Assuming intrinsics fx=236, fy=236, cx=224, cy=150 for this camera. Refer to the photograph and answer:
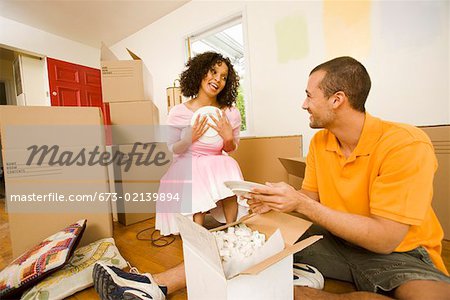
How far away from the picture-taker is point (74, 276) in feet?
3.17

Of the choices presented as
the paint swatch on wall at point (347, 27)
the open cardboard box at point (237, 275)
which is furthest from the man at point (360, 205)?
the paint swatch on wall at point (347, 27)

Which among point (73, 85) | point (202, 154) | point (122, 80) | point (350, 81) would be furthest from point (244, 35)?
point (73, 85)

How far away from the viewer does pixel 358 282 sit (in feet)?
2.61

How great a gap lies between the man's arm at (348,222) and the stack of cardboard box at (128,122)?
130 centimetres

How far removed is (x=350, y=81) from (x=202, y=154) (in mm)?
820

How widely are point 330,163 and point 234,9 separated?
2.00 metres

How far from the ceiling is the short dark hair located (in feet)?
7.95

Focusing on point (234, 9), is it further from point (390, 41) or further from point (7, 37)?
point (7, 37)

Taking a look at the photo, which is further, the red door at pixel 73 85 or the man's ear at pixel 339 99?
the red door at pixel 73 85

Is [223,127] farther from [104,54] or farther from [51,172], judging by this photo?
[104,54]

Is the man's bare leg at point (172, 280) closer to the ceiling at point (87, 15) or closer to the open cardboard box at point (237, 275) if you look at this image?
the open cardboard box at point (237, 275)

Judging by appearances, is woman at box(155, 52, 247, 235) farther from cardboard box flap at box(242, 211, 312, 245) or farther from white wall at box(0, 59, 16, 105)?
white wall at box(0, 59, 16, 105)

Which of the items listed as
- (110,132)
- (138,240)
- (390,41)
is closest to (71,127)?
(110,132)

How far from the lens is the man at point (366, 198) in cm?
65
